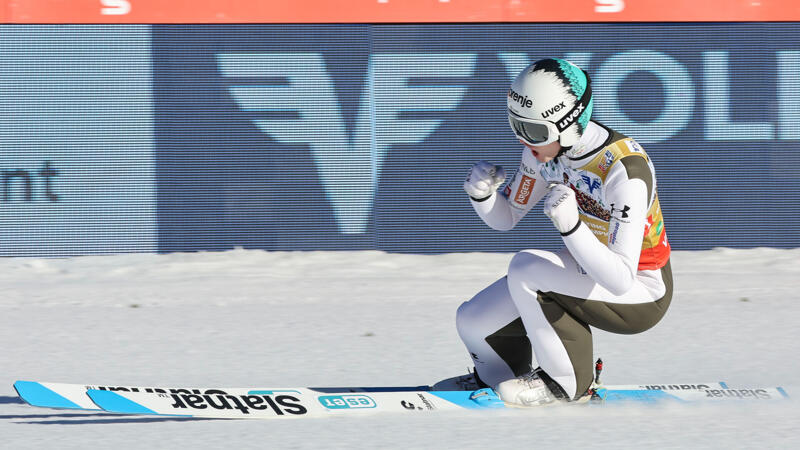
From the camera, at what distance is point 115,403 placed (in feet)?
14.1

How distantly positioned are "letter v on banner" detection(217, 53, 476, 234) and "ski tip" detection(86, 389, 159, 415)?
5.03 metres

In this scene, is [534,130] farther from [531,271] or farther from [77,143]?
[77,143]

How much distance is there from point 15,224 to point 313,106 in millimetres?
2625

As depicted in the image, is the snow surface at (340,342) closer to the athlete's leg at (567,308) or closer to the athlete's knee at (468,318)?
the athlete's leg at (567,308)

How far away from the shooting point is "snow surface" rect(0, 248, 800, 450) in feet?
13.7

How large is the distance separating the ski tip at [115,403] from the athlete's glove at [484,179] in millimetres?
1522

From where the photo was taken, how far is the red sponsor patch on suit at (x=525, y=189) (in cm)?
461

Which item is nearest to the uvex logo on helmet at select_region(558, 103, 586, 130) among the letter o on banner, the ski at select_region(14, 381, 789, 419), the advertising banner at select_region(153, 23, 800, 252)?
the ski at select_region(14, 381, 789, 419)

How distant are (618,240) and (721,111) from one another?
567 cm

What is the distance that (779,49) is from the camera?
364 inches

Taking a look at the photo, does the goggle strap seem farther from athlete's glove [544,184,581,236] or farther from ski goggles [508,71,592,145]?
athlete's glove [544,184,581,236]

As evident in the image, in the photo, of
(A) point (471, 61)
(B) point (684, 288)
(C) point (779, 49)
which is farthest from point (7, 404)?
(C) point (779, 49)
